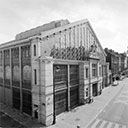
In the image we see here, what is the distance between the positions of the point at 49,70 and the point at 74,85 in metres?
8.24

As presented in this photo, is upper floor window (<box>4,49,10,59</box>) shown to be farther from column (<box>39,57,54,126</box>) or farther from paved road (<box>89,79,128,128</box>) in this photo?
paved road (<box>89,79,128,128</box>)

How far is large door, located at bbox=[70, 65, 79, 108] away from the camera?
21438 mm

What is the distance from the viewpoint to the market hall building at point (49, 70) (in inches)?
614

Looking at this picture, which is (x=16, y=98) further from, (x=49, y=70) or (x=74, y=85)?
(x=74, y=85)

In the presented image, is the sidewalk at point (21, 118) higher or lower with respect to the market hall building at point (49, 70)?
lower

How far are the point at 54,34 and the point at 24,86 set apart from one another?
9815mm

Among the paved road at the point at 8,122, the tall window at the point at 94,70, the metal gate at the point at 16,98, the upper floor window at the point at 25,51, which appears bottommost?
the paved road at the point at 8,122

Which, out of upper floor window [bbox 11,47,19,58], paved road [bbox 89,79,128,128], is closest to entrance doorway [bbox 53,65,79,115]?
paved road [bbox 89,79,128,128]

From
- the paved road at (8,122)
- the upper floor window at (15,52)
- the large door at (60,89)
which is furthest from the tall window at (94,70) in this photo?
the paved road at (8,122)

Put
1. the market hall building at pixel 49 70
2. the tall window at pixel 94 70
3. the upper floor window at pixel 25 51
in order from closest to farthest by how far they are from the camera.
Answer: the market hall building at pixel 49 70
the upper floor window at pixel 25 51
the tall window at pixel 94 70

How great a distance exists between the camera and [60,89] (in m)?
18.5

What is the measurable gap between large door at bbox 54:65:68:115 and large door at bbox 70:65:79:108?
1843 millimetres

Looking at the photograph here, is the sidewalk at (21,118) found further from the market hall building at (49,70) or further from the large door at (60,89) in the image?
the large door at (60,89)

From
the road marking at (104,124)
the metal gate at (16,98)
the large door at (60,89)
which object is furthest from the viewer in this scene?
the metal gate at (16,98)
